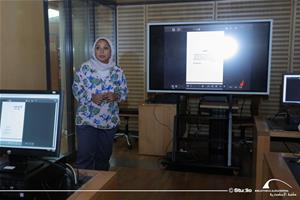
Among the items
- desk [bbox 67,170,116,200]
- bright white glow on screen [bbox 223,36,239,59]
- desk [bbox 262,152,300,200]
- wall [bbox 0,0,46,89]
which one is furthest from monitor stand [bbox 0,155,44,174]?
bright white glow on screen [bbox 223,36,239,59]

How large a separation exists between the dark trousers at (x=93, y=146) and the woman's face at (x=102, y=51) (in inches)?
26.0

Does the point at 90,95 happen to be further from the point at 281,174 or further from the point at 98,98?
the point at 281,174

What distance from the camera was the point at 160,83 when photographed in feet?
13.3

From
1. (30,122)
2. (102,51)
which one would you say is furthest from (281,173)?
(102,51)

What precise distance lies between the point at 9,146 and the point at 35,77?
3.96 ft

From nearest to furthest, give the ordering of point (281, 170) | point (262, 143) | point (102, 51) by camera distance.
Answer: point (281, 170)
point (262, 143)
point (102, 51)

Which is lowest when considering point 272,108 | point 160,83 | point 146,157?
point 146,157

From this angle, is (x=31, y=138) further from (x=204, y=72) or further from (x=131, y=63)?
(x=131, y=63)

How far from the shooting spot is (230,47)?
377cm

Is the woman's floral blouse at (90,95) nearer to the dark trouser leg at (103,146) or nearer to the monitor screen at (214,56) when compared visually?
the dark trouser leg at (103,146)

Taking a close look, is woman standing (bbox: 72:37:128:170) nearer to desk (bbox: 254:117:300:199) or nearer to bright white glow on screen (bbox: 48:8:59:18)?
bright white glow on screen (bbox: 48:8:59:18)

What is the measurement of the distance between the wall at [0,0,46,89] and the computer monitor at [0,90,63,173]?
85 cm

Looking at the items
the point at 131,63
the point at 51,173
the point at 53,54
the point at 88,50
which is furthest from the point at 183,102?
the point at 51,173

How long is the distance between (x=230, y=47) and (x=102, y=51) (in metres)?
1.72
